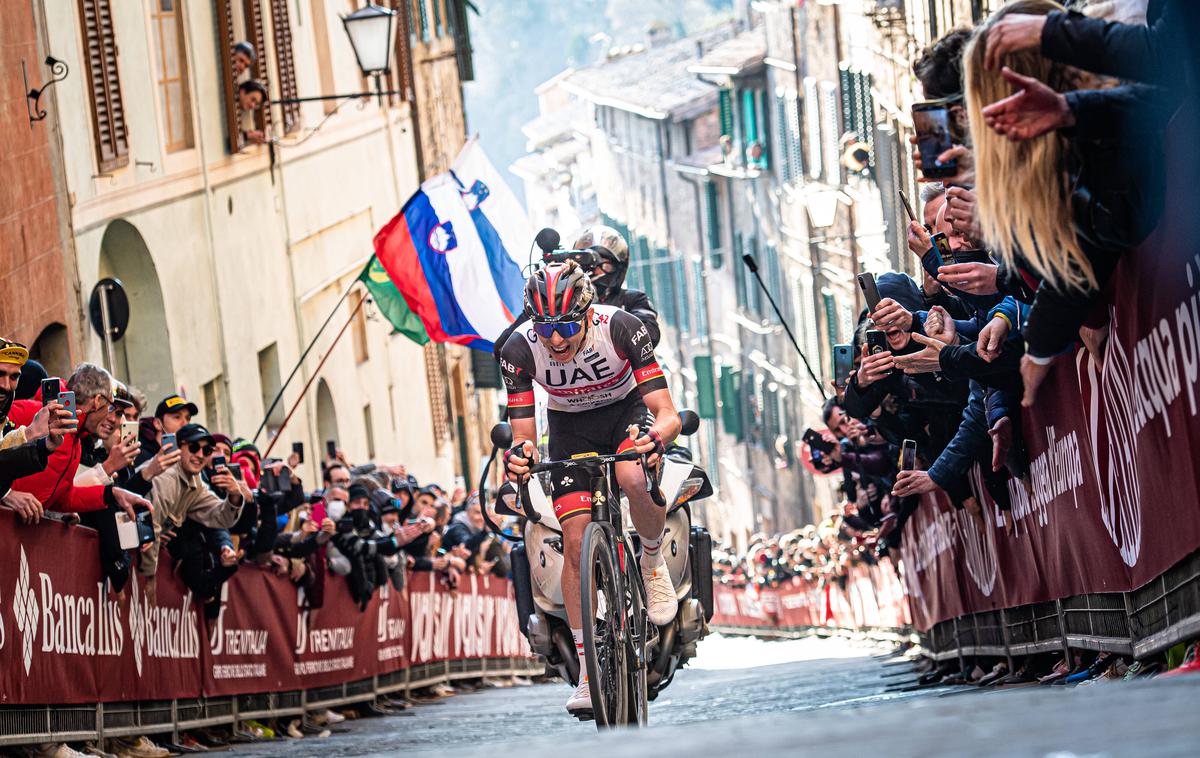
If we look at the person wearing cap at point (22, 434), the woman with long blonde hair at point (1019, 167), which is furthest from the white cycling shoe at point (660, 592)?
the woman with long blonde hair at point (1019, 167)

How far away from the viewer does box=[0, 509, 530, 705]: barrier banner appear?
9938 millimetres

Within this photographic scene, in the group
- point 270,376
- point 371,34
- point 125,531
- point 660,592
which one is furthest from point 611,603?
point 371,34

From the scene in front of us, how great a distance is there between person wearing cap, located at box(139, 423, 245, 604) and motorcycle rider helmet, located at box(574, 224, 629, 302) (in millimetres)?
2613

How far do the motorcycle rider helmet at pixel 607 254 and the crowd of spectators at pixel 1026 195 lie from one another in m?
1.68

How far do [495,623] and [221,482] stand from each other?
13328 millimetres

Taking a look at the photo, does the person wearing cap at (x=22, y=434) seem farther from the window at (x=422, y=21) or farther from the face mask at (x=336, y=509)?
the window at (x=422, y=21)

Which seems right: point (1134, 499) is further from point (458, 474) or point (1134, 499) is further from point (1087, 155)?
point (458, 474)

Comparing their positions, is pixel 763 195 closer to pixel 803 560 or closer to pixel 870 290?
pixel 803 560

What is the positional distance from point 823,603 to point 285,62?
13.2 m

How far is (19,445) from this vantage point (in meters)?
Result: 9.22

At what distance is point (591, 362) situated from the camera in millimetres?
9609

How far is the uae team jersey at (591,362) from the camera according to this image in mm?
9508

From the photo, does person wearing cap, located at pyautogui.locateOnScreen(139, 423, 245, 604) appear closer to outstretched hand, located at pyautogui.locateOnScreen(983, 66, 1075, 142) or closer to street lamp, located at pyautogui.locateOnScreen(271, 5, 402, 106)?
outstretched hand, located at pyautogui.locateOnScreen(983, 66, 1075, 142)

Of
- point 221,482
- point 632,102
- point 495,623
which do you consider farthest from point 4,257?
point 632,102
